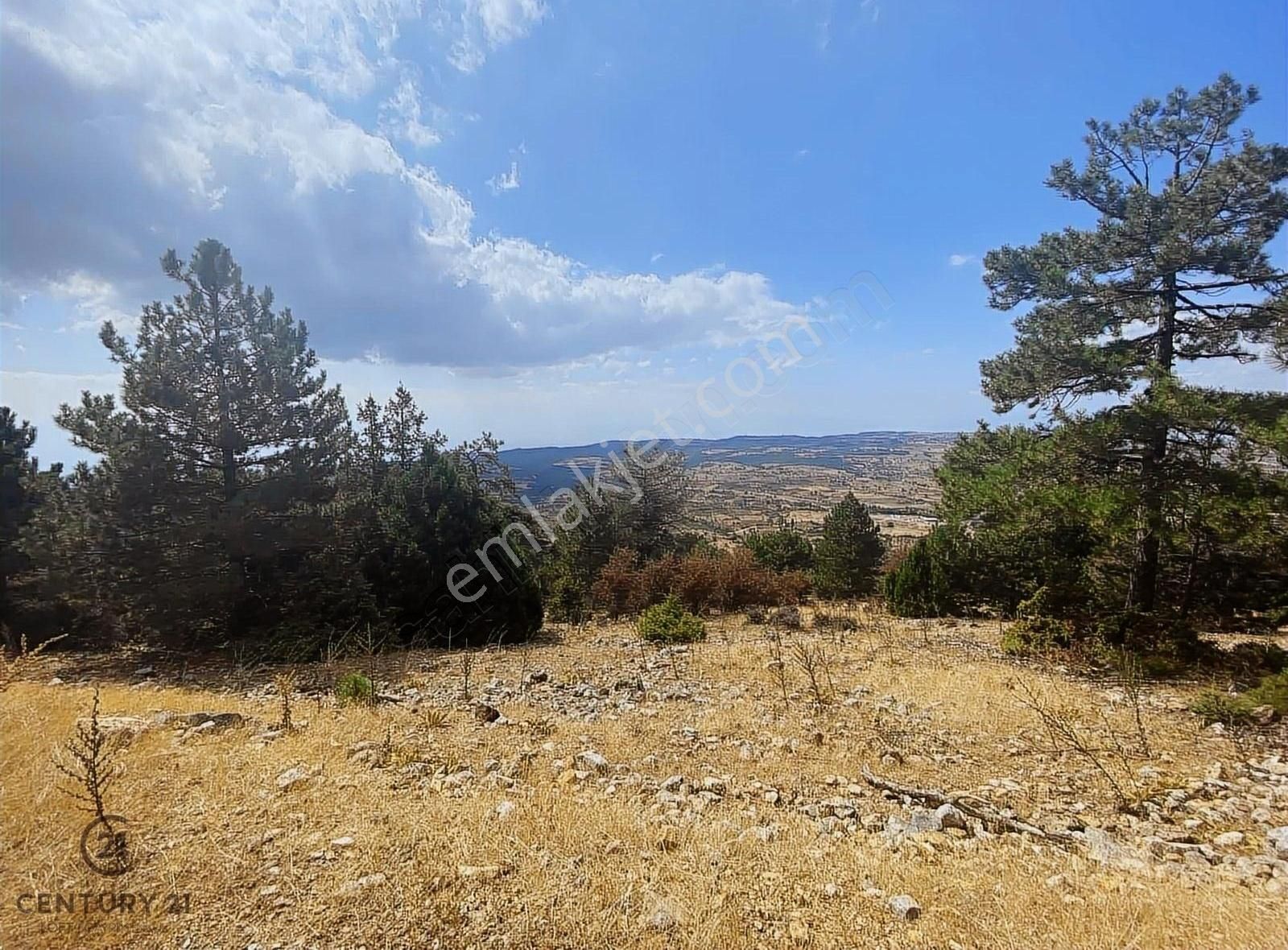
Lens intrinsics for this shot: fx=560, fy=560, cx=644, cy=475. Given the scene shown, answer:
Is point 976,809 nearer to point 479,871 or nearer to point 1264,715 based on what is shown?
point 479,871

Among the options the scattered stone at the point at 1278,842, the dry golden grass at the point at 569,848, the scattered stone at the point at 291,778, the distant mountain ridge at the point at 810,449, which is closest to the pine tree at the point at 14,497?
the dry golden grass at the point at 569,848

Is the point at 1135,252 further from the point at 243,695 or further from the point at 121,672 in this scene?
the point at 121,672

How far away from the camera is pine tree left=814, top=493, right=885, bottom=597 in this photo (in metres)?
18.1

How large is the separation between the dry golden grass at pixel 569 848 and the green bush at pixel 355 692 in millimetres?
271

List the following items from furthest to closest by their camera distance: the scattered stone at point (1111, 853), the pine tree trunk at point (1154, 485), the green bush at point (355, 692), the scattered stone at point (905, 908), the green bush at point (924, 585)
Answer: the green bush at point (924, 585)
the pine tree trunk at point (1154, 485)
the green bush at point (355, 692)
the scattered stone at point (1111, 853)
the scattered stone at point (905, 908)

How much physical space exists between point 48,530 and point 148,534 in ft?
5.64

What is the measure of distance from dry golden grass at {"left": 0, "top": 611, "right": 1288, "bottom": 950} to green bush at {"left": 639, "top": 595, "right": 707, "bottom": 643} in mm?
4678

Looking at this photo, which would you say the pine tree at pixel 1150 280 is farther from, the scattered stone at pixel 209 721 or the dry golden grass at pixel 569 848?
→ the scattered stone at pixel 209 721

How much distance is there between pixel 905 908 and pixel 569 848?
177 centimetres

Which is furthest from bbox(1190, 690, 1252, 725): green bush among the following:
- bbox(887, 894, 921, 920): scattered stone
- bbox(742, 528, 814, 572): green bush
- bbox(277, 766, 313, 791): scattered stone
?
bbox(742, 528, 814, 572): green bush

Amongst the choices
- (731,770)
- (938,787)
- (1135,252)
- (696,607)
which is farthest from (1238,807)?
(696,607)

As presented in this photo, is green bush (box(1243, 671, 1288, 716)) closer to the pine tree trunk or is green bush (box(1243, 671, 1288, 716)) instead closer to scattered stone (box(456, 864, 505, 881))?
the pine tree trunk

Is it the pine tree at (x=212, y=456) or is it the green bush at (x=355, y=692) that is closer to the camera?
the green bush at (x=355, y=692)

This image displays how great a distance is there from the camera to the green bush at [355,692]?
6.17 meters
